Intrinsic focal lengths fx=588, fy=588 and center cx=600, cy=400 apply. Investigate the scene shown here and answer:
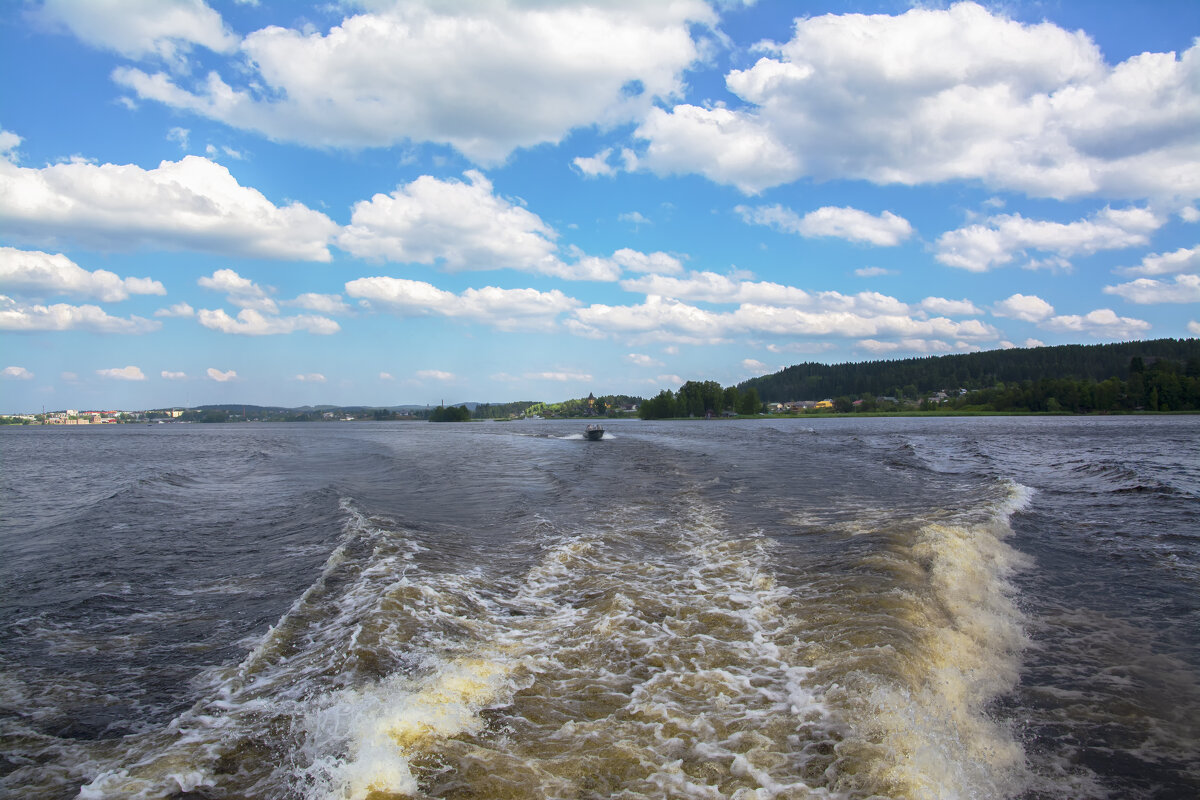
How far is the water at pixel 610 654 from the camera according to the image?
16.2 ft

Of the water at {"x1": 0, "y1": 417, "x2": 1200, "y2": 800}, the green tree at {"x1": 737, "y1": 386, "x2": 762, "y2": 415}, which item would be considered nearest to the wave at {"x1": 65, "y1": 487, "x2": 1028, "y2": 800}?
the water at {"x1": 0, "y1": 417, "x2": 1200, "y2": 800}

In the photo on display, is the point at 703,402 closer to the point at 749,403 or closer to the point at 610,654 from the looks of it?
the point at 749,403

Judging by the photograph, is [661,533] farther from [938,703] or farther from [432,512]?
[938,703]

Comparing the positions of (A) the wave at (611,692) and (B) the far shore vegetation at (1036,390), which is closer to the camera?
(A) the wave at (611,692)

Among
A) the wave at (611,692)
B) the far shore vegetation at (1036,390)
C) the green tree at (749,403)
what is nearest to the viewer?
the wave at (611,692)

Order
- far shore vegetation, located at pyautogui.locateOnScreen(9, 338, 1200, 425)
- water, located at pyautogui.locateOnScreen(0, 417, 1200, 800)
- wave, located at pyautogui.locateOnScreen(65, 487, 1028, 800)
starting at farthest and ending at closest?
far shore vegetation, located at pyautogui.locateOnScreen(9, 338, 1200, 425)
water, located at pyautogui.locateOnScreen(0, 417, 1200, 800)
wave, located at pyautogui.locateOnScreen(65, 487, 1028, 800)

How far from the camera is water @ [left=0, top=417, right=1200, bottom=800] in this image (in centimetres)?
493

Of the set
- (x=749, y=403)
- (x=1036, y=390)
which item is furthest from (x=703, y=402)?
(x=1036, y=390)

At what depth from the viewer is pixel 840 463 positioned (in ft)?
105

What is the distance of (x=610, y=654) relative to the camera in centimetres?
742

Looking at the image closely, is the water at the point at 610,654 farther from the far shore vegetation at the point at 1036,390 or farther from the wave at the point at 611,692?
the far shore vegetation at the point at 1036,390

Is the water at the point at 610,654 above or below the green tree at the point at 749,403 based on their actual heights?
below

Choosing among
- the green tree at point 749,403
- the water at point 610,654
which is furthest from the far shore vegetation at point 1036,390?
the water at point 610,654

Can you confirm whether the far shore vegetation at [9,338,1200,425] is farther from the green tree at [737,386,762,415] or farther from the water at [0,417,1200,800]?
the water at [0,417,1200,800]
